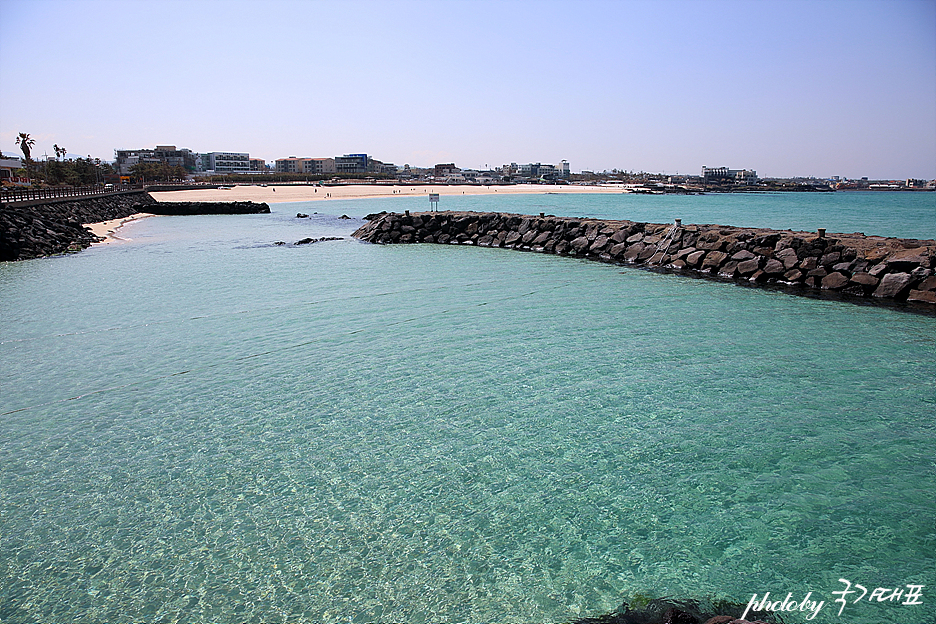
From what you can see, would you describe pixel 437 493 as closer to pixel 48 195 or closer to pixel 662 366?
pixel 662 366

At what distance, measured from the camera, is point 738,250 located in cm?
1788

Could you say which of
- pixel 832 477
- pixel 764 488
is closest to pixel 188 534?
pixel 764 488

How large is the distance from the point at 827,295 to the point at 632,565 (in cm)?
1266

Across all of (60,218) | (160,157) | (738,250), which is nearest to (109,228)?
(60,218)

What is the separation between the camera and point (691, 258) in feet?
61.3

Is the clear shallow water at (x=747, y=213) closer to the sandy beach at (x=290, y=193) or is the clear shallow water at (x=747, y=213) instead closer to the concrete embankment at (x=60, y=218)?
the sandy beach at (x=290, y=193)

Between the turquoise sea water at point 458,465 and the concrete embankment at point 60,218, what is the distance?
615 inches

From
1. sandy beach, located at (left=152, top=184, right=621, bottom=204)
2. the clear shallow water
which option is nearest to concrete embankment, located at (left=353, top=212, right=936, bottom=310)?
Answer: the clear shallow water

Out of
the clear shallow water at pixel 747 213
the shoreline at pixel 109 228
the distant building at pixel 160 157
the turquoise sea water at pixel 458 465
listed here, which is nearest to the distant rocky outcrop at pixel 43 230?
the shoreline at pixel 109 228

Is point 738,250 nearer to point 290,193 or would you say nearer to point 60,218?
point 60,218

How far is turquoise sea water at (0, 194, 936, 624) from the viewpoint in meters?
4.00

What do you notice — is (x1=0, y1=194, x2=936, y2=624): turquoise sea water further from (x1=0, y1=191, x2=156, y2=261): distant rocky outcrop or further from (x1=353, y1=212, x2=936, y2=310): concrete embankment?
(x1=0, y1=191, x2=156, y2=261): distant rocky outcrop

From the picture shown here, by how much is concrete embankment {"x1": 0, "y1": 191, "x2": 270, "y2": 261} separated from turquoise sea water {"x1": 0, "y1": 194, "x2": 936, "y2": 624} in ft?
51.3

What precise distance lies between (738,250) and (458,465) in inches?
597
